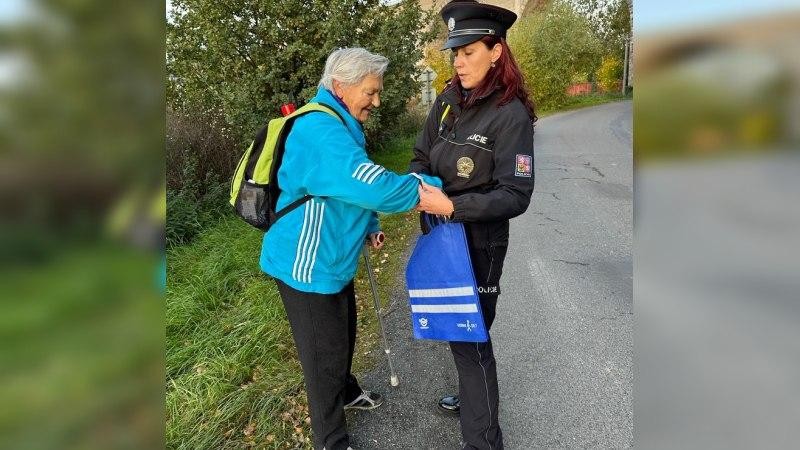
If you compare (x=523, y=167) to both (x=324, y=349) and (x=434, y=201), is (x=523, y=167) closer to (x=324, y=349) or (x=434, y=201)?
(x=434, y=201)

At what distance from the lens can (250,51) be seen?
8055 mm

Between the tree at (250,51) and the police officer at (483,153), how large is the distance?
6.29 meters

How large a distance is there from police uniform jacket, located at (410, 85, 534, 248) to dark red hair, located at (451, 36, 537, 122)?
0.09 feet

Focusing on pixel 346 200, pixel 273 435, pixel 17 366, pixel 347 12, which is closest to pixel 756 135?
pixel 17 366

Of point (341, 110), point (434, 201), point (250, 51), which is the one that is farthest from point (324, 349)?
point (250, 51)

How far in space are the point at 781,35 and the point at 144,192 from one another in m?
0.66

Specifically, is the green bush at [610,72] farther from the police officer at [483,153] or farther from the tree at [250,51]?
the police officer at [483,153]

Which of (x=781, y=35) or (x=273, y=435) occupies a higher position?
(x=781, y=35)

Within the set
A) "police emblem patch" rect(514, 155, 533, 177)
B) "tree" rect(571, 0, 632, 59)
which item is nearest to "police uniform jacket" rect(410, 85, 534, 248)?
"police emblem patch" rect(514, 155, 533, 177)

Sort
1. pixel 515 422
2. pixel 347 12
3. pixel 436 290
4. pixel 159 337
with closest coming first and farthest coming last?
1. pixel 159 337
2. pixel 436 290
3. pixel 515 422
4. pixel 347 12

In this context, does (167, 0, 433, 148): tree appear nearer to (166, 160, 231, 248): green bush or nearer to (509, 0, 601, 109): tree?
(166, 160, 231, 248): green bush

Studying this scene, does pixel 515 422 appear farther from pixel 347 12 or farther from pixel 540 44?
pixel 540 44

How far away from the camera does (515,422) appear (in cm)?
287

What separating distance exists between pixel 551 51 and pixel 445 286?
3315 centimetres
